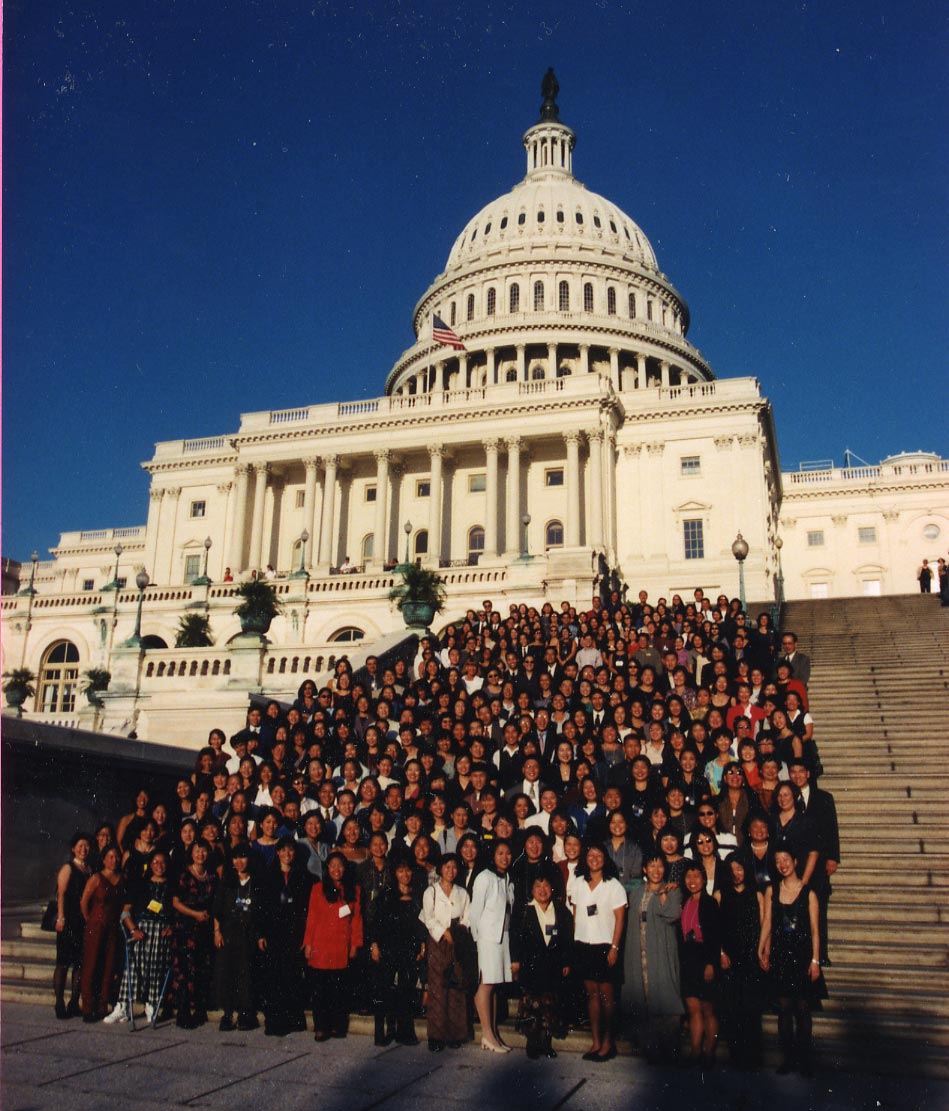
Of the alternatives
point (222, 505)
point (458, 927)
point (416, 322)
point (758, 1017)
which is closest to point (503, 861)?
point (458, 927)

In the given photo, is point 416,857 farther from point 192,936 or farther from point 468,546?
point 468,546

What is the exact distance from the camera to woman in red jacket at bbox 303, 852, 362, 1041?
29.6 ft

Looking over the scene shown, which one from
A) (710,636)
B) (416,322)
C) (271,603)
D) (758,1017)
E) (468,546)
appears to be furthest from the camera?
(416,322)

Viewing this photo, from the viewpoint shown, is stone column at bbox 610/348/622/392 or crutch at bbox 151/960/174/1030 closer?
crutch at bbox 151/960/174/1030

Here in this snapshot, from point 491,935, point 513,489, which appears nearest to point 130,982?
point 491,935

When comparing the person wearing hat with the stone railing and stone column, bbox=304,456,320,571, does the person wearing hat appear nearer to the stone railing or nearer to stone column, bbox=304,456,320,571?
stone column, bbox=304,456,320,571

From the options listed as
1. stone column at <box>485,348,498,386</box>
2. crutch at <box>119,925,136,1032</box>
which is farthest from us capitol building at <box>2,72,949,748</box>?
crutch at <box>119,925,136,1032</box>

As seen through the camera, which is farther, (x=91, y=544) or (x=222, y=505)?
(x=91, y=544)

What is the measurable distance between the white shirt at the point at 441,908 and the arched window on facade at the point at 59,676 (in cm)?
3661

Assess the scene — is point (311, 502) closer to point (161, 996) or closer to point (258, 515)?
point (258, 515)

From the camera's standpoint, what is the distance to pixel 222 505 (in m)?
65.6

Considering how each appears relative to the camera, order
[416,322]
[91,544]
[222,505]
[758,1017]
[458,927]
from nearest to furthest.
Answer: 1. [758,1017]
2. [458,927]
3. [222,505]
4. [91,544]
5. [416,322]

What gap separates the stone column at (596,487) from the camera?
183 ft

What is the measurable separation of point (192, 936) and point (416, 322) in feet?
292
